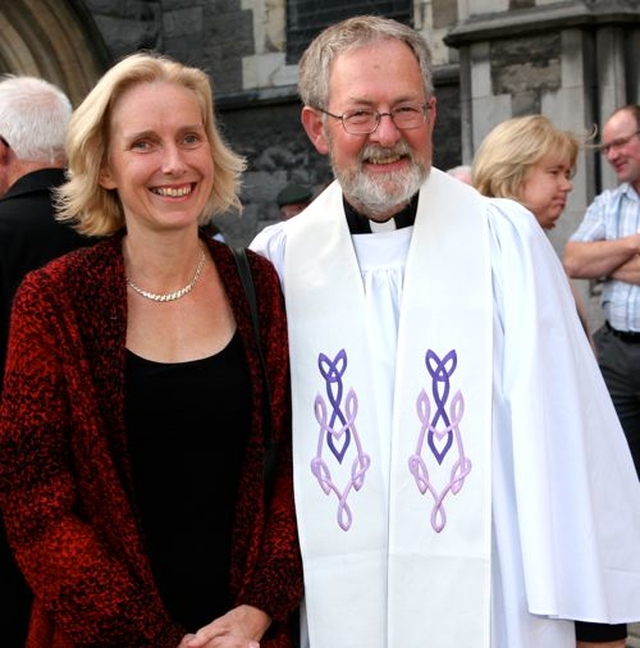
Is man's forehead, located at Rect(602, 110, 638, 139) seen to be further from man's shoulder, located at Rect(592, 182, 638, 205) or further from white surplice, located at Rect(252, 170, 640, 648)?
white surplice, located at Rect(252, 170, 640, 648)

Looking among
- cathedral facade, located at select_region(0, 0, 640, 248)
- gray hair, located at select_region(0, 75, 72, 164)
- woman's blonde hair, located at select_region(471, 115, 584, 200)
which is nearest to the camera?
gray hair, located at select_region(0, 75, 72, 164)

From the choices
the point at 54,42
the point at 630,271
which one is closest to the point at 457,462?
the point at 630,271

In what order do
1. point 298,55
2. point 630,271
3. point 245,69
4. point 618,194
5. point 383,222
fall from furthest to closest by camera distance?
1. point 245,69
2. point 298,55
3. point 618,194
4. point 630,271
5. point 383,222

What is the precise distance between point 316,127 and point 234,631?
3.61 feet

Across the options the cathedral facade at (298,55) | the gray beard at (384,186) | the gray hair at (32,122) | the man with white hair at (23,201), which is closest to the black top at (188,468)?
the gray beard at (384,186)

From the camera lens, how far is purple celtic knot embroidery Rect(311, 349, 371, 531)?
2.75m

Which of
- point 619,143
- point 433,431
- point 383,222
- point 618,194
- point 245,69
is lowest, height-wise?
point 433,431

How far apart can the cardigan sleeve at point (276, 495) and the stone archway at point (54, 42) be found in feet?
27.0

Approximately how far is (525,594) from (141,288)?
99 centimetres

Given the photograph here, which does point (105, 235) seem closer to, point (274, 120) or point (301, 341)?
point (301, 341)

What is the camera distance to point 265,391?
8.79 feet

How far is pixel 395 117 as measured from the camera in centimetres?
277

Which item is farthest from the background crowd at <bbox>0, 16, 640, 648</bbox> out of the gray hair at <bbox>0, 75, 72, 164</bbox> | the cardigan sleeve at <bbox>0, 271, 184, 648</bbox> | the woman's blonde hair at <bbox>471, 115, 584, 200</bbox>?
the woman's blonde hair at <bbox>471, 115, 584, 200</bbox>

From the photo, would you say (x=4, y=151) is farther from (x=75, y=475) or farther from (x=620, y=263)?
(x=620, y=263)
